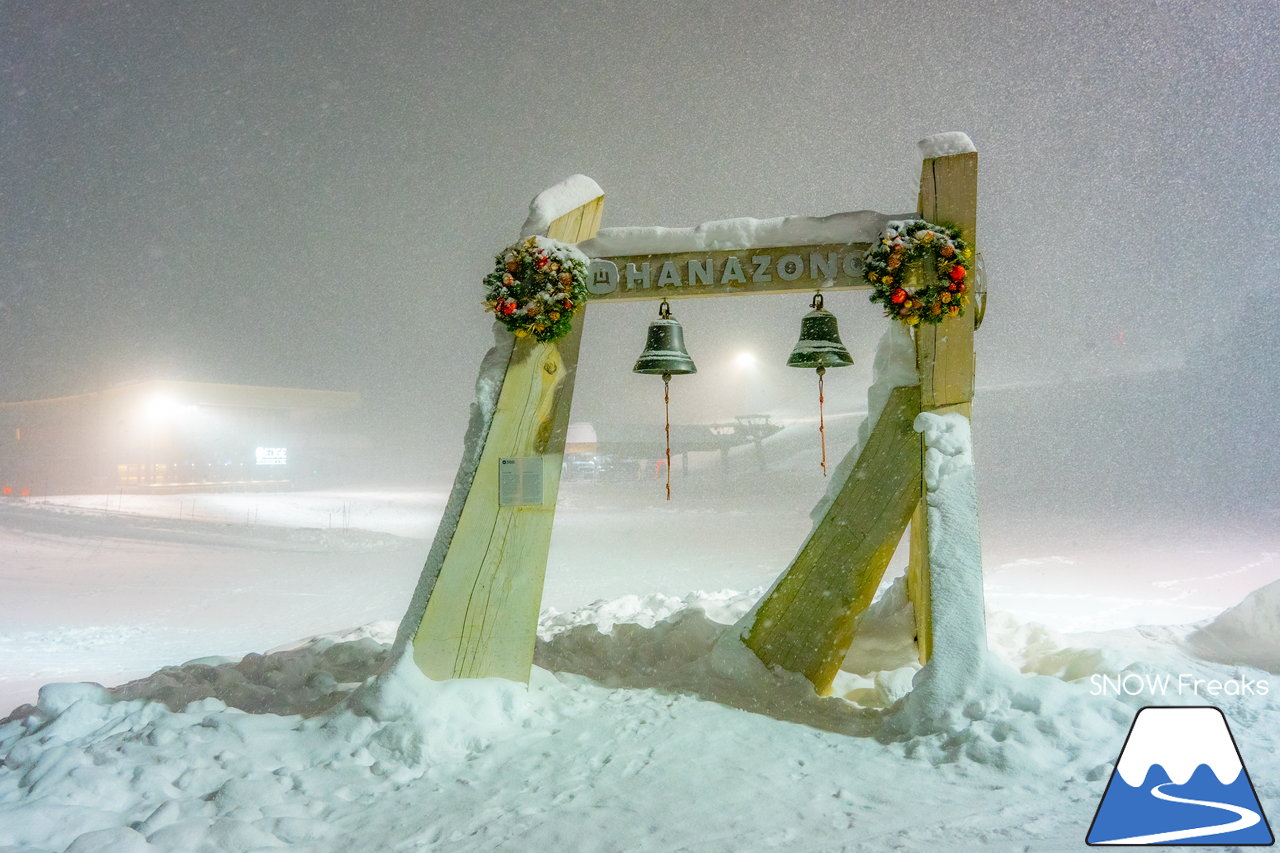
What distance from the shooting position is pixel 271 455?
35781 mm

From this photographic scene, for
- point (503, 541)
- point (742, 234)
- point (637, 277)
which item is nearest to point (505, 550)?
point (503, 541)

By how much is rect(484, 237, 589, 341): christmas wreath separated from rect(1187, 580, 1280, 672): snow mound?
600 centimetres

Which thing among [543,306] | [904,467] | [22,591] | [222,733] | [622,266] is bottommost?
[22,591]

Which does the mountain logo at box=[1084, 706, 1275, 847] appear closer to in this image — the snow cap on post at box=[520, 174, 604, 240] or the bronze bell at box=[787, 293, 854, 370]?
the bronze bell at box=[787, 293, 854, 370]

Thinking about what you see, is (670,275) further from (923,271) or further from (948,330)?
(948,330)

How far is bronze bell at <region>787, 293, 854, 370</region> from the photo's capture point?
215 inches

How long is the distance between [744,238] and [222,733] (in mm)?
4790

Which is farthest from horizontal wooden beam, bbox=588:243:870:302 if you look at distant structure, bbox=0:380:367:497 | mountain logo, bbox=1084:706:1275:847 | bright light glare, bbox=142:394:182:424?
bright light glare, bbox=142:394:182:424

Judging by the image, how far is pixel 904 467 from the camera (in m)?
5.12

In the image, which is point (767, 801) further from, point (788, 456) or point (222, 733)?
point (788, 456)

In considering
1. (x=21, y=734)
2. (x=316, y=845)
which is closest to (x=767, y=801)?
(x=316, y=845)

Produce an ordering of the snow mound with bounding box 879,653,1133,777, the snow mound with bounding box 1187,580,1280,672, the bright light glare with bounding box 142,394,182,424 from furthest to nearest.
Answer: the bright light glare with bounding box 142,394,182,424 < the snow mound with bounding box 1187,580,1280,672 < the snow mound with bounding box 879,653,1133,777

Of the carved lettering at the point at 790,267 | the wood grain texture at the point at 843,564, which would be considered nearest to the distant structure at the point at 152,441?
the wood grain texture at the point at 843,564

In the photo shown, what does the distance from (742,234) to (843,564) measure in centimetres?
265
